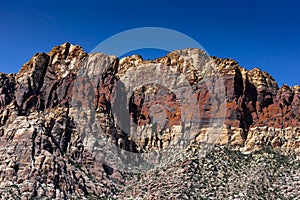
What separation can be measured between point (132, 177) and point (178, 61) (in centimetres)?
4206

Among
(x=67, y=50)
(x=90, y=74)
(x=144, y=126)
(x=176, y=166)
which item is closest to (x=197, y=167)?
(x=176, y=166)

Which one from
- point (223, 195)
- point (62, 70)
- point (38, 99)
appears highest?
point (62, 70)

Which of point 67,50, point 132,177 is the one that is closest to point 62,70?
point 67,50

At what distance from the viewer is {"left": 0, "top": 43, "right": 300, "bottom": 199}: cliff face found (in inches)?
5463

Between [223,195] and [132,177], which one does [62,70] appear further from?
[223,195]

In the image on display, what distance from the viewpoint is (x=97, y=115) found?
16000cm

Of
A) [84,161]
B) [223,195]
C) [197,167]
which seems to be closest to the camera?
[223,195]

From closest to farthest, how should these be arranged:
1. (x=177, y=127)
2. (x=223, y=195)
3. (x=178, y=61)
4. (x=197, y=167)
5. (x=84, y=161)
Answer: (x=223, y=195)
(x=197, y=167)
(x=84, y=161)
(x=177, y=127)
(x=178, y=61)

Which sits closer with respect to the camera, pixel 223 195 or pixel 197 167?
pixel 223 195

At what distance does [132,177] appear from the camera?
151 m

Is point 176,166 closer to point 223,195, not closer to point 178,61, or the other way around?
point 223,195

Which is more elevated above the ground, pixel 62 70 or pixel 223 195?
pixel 62 70

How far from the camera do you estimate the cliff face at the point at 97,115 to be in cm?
13875

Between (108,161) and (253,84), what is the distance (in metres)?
47.9
